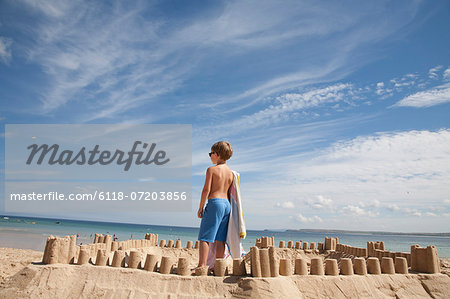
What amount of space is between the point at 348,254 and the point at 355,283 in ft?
13.8

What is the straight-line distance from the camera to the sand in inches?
150

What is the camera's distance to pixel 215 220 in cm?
465

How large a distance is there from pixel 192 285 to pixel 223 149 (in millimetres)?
2192

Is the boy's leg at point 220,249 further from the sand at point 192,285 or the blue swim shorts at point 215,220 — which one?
the sand at point 192,285

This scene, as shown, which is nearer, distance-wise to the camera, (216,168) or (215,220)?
(215,220)

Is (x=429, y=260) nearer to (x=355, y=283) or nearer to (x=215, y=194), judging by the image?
(x=355, y=283)

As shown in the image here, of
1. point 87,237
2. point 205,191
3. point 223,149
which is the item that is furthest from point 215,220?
point 87,237

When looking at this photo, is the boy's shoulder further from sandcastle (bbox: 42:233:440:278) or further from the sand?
the sand

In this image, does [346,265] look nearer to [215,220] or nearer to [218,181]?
[215,220]

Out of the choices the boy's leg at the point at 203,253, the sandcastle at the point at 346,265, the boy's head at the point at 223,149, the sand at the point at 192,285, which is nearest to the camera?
the sand at the point at 192,285

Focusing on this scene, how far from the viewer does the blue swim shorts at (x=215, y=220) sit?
4.63 metres

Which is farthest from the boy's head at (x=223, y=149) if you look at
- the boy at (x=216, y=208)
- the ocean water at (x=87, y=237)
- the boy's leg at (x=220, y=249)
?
the ocean water at (x=87, y=237)

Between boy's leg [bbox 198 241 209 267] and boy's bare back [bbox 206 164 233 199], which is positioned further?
boy's bare back [bbox 206 164 233 199]

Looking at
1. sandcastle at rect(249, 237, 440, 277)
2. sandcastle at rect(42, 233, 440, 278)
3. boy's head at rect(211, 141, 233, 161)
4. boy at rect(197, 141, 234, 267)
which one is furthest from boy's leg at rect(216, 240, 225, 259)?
boy's head at rect(211, 141, 233, 161)
